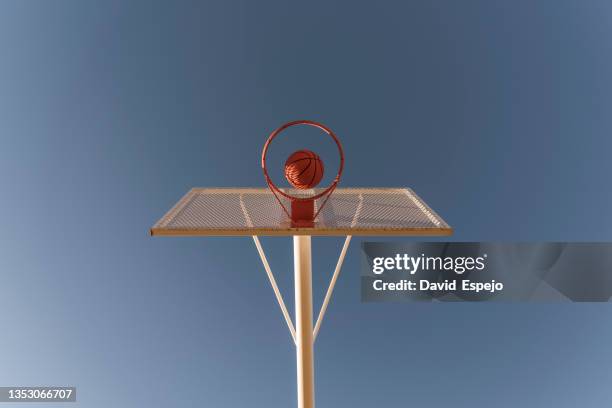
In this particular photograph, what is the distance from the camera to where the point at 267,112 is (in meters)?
3.28

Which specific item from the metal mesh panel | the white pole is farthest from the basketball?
the white pole

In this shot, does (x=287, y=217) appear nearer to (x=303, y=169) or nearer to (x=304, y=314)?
(x=303, y=169)

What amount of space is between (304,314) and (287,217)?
0.43m

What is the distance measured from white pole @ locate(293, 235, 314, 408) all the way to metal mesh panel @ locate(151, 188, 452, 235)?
18 cm

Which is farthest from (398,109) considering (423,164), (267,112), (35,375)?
(35,375)

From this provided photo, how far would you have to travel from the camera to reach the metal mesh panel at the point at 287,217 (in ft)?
6.66

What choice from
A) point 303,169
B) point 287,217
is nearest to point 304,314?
point 287,217

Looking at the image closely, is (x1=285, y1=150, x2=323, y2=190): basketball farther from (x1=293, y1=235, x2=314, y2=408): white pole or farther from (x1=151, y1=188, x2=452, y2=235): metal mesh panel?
(x1=293, y1=235, x2=314, y2=408): white pole

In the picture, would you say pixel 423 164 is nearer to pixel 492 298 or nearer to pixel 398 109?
pixel 398 109

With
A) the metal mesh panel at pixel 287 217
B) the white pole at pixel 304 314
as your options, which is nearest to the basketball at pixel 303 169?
the metal mesh panel at pixel 287 217

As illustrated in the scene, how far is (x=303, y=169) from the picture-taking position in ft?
7.31

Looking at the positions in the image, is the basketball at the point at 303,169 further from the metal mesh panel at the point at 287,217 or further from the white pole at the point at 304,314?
the white pole at the point at 304,314

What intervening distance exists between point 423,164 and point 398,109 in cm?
31

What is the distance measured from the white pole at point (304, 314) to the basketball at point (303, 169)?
0.80 ft
